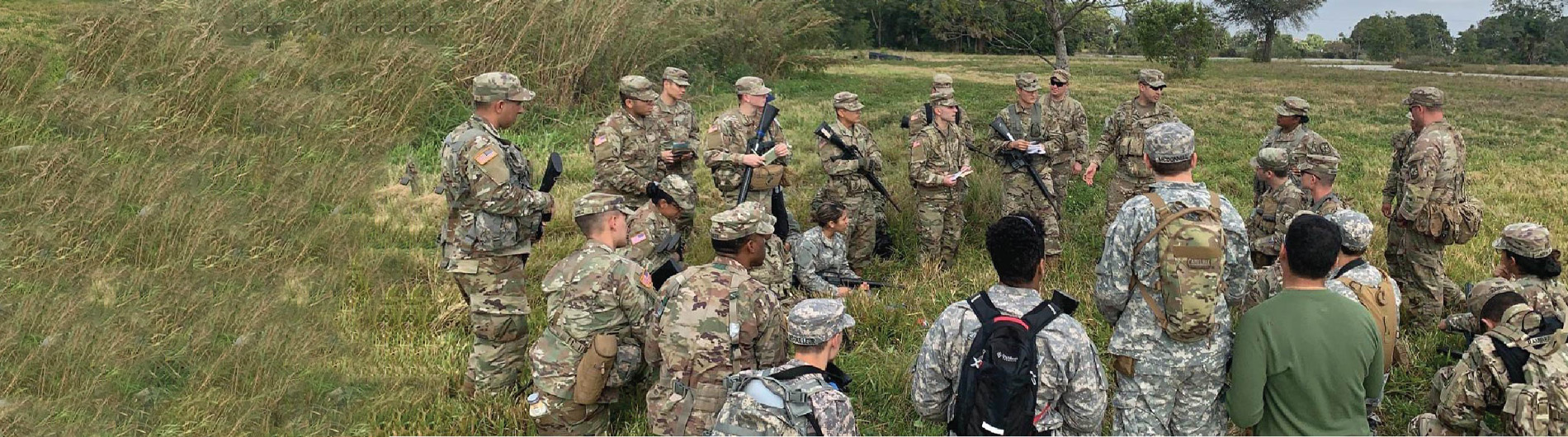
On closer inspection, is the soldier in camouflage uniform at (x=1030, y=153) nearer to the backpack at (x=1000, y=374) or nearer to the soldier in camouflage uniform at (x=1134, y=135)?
the soldier in camouflage uniform at (x=1134, y=135)

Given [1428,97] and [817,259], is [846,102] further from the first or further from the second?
[1428,97]

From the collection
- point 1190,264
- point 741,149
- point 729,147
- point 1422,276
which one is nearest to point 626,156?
point 729,147

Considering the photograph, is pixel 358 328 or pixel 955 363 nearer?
pixel 955 363

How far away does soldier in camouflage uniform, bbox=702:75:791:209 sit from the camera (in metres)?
7.68

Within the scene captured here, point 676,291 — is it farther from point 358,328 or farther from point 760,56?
point 760,56

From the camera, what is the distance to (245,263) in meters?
7.75

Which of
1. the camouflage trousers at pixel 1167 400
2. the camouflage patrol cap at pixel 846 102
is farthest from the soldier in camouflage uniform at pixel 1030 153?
the camouflage trousers at pixel 1167 400

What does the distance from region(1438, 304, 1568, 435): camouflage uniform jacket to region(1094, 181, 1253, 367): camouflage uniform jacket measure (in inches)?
46.0

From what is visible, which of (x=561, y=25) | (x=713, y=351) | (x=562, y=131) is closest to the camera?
(x=713, y=351)

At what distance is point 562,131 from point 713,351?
385 inches

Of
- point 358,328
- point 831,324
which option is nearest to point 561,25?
point 358,328

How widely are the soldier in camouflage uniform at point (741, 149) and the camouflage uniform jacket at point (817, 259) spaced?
601mm

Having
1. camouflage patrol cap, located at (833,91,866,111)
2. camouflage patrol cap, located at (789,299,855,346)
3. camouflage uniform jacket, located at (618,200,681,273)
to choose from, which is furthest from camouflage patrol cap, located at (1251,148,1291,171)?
camouflage patrol cap, located at (789,299,855,346)

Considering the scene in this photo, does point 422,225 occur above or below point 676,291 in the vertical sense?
below
